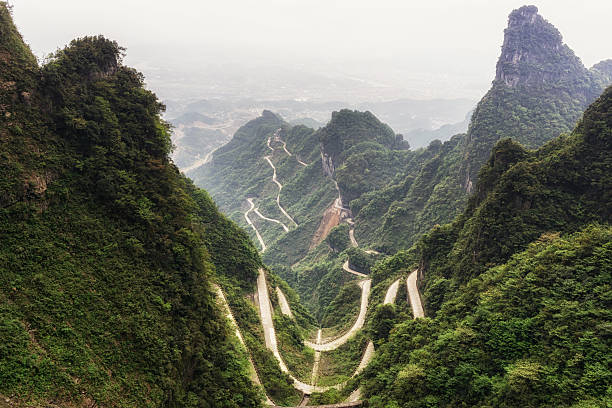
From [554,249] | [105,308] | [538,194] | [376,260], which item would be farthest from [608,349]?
[376,260]

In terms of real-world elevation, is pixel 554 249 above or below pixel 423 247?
above

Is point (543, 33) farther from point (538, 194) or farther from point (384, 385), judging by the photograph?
point (384, 385)

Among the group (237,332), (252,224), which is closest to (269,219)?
(252,224)

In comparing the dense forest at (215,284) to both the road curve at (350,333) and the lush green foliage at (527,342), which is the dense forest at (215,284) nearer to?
the lush green foliage at (527,342)

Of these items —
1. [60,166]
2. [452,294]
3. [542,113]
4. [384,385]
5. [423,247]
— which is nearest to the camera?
[60,166]

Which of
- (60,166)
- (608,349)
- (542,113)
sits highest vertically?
(542,113)

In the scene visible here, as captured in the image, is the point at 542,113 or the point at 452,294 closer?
the point at 452,294

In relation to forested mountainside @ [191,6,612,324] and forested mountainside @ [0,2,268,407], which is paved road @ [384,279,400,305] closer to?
forested mountainside @ [191,6,612,324]

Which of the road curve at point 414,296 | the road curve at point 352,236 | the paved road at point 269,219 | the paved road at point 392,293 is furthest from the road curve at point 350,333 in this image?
the paved road at point 269,219

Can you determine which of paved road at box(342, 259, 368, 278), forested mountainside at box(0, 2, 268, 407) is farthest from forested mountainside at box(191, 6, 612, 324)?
forested mountainside at box(0, 2, 268, 407)
